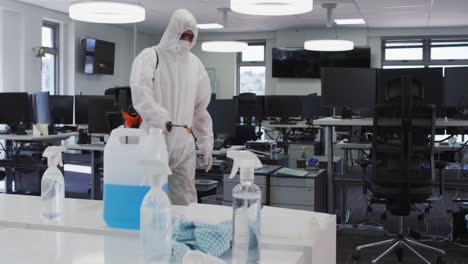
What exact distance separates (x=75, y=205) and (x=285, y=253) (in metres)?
0.78

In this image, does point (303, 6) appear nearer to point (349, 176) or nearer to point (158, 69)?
point (349, 176)

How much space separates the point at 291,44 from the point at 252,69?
111 cm

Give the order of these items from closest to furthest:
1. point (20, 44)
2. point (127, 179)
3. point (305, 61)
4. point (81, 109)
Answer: point (127, 179) < point (81, 109) < point (20, 44) < point (305, 61)

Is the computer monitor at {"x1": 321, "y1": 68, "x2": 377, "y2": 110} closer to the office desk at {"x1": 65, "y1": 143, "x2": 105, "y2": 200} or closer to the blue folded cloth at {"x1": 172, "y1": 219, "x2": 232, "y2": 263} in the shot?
the office desk at {"x1": 65, "y1": 143, "x2": 105, "y2": 200}

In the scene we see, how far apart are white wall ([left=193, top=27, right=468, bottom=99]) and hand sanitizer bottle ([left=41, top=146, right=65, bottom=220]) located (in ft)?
Result: 31.3

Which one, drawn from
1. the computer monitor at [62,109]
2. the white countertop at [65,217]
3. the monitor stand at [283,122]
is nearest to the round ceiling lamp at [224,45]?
the monitor stand at [283,122]

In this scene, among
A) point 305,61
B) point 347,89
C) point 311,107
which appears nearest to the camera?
point 347,89

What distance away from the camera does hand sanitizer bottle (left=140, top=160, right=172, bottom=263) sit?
108 centimetres

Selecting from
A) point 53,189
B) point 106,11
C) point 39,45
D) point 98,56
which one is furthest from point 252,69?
point 53,189

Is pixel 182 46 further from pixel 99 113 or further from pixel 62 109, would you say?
pixel 62 109

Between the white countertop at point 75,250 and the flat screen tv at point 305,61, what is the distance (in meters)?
10.00

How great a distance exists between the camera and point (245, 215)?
1.09 metres

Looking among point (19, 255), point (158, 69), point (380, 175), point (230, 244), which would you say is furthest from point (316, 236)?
point (380, 175)

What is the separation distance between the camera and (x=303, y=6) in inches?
176
